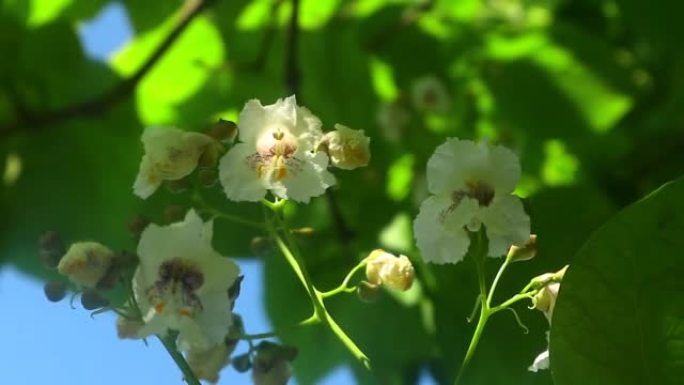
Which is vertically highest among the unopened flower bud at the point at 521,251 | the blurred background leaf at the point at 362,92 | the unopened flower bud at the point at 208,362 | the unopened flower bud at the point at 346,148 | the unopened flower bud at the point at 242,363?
the unopened flower bud at the point at 346,148

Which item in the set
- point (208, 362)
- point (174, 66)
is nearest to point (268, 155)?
point (208, 362)

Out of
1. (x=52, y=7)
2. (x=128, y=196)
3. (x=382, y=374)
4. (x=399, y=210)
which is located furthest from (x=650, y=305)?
(x=52, y=7)

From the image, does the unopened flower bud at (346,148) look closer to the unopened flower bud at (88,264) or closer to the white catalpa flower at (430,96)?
the unopened flower bud at (88,264)

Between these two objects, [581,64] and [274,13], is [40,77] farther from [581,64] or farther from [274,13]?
[581,64]

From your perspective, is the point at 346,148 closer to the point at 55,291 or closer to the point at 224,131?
the point at 224,131

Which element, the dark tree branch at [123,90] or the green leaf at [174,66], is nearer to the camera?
the dark tree branch at [123,90]

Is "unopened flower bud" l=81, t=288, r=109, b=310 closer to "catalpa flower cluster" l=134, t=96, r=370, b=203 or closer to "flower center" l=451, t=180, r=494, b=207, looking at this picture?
"catalpa flower cluster" l=134, t=96, r=370, b=203

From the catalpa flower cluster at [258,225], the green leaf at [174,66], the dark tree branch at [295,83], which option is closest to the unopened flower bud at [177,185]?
the catalpa flower cluster at [258,225]
